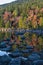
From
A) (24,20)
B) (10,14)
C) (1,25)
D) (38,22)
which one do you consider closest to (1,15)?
(10,14)

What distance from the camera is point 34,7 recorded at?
8575 centimetres

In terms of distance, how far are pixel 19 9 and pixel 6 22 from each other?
7.61 metres

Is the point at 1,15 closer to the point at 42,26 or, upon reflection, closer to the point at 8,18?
the point at 8,18

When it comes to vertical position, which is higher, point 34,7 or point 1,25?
point 34,7

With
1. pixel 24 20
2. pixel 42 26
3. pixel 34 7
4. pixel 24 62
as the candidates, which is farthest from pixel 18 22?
pixel 24 62

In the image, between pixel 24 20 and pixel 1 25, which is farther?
pixel 1 25

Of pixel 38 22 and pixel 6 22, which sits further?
pixel 6 22

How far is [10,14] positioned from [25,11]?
7.46 metres

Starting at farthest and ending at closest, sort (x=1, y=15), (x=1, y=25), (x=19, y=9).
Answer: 1. (x=1, y=15)
2. (x=19, y=9)
3. (x=1, y=25)

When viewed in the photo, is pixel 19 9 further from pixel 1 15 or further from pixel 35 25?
pixel 35 25

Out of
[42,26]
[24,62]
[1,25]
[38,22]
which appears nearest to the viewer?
[24,62]

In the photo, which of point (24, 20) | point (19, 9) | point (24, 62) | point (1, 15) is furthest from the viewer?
point (1, 15)

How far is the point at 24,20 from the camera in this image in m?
77.7

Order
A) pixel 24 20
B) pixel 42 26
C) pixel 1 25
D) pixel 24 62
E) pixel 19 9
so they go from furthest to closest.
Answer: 1. pixel 19 9
2. pixel 1 25
3. pixel 24 20
4. pixel 42 26
5. pixel 24 62
